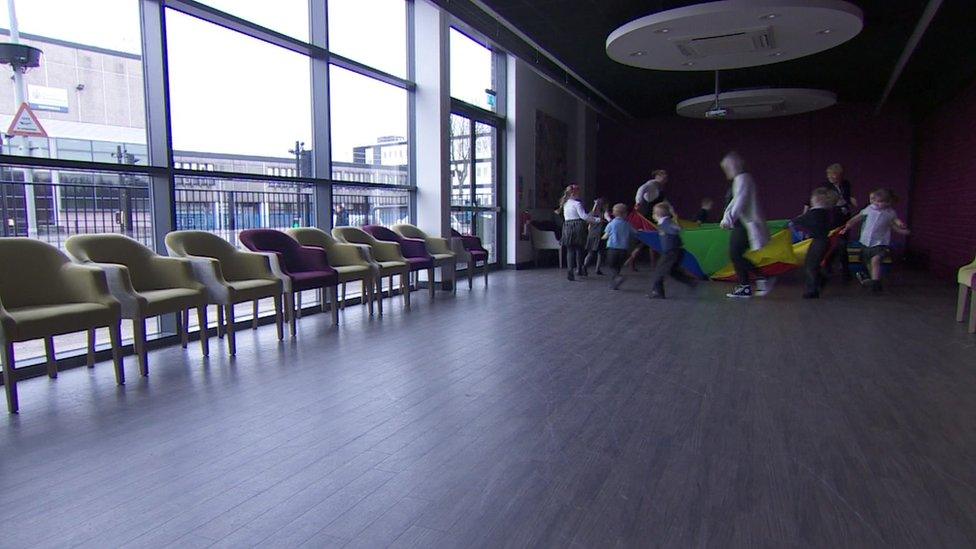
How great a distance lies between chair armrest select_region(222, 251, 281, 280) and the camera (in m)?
5.09

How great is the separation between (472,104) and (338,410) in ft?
23.9

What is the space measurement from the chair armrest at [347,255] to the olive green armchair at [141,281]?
5.90 feet

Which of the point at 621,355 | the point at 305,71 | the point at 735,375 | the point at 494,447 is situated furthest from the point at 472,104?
the point at 494,447

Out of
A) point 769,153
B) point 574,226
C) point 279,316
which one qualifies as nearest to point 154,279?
point 279,316

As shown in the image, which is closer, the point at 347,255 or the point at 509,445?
the point at 509,445

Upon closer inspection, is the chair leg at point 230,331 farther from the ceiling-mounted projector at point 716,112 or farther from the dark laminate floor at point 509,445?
the ceiling-mounted projector at point 716,112

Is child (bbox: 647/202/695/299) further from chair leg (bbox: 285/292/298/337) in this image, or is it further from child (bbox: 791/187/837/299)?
chair leg (bbox: 285/292/298/337)

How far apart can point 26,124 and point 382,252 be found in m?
3.37

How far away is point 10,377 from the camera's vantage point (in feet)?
10.4

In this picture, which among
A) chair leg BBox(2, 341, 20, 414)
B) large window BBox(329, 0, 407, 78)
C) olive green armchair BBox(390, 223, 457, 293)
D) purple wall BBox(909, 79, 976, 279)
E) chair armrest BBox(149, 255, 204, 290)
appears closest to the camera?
chair leg BBox(2, 341, 20, 414)

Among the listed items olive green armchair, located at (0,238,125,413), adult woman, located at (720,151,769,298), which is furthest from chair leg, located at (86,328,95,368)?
adult woman, located at (720,151,769,298)

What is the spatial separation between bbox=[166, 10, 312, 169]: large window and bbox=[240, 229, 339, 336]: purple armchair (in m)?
0.78

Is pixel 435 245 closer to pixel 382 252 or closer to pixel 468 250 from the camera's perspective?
pixel 468 250

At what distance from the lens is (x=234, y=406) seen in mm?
3318
